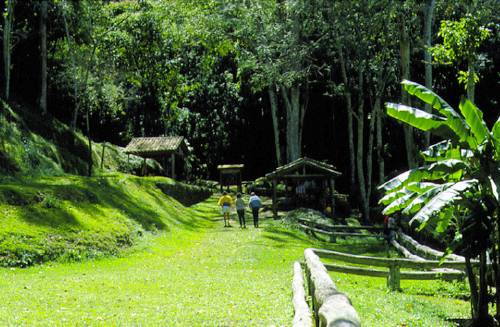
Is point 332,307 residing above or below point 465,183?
below

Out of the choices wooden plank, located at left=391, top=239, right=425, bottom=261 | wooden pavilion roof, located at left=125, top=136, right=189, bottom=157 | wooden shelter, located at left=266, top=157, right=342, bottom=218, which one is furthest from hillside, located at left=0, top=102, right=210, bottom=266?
wooden plank, located at left=391, top=239, right=425, bottom=261

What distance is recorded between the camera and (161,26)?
44844 millimetres

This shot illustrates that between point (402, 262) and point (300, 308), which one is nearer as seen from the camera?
point (300, 308)

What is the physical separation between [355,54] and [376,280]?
72.9ft

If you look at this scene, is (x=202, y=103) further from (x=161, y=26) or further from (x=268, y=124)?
(x=161, y=26)

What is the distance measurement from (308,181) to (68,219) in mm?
23293

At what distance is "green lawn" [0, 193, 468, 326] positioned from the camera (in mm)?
10672

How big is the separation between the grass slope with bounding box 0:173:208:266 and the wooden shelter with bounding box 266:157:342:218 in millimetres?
9006

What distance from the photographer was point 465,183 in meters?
11.4

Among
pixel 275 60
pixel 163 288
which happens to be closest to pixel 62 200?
pixel 163 288

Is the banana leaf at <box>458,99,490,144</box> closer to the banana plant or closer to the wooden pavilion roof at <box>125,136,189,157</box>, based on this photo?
the banana plant

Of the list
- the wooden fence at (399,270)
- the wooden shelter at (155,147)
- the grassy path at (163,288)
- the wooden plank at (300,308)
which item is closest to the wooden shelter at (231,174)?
the wooden shelter at (155,147)

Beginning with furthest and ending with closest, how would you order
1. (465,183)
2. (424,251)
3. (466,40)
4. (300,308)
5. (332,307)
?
(466,40), (424,251), (465,183), (300,308), (332,307)

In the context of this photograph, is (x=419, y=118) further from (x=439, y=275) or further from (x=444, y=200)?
(x=439, y=275)
